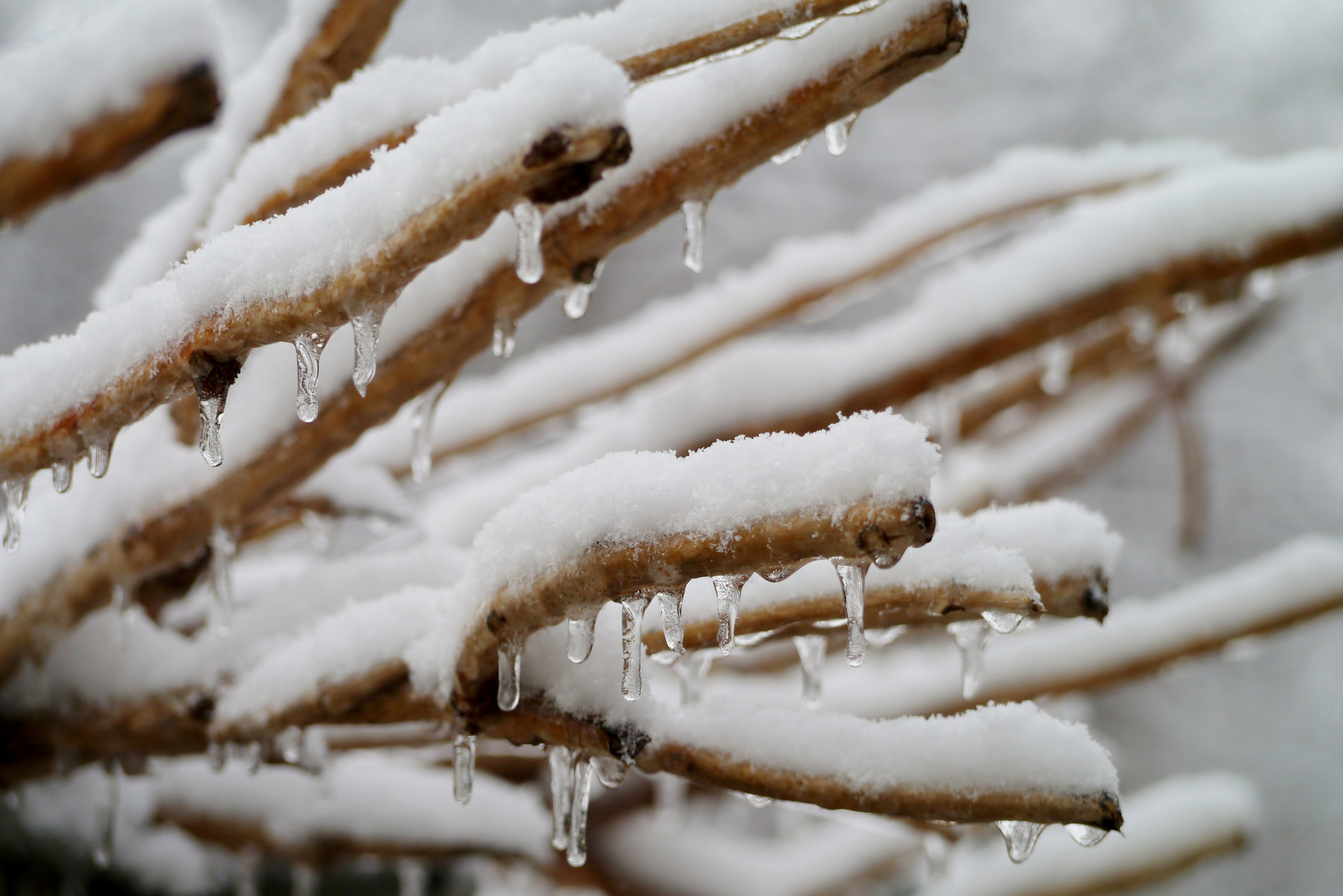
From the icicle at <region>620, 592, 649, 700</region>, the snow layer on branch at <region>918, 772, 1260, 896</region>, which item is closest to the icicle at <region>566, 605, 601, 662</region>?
the icicle at <region>620, 592, 649, 700</region>

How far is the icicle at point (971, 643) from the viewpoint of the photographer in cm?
34

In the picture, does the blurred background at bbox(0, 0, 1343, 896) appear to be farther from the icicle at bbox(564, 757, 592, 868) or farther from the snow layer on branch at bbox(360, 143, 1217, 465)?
the icicle at bbox(564, 757, 592, 868)

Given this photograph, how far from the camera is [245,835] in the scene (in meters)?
0.54

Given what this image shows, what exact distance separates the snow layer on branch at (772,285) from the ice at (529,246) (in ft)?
1.06

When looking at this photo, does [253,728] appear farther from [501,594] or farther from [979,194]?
[979,194]

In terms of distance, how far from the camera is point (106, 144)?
400mm

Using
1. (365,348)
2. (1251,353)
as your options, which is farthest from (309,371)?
(1251,353)

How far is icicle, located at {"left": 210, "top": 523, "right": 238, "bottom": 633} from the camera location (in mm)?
430

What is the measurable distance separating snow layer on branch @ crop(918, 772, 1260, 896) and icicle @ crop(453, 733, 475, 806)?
46 cm

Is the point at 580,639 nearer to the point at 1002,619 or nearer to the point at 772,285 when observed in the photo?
the point at 1002,619

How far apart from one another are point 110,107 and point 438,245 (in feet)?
0.84

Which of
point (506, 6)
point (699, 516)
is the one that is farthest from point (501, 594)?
point (506, 6)

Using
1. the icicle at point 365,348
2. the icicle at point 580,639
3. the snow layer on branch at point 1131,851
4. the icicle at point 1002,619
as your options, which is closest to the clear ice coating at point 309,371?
the icicle at point 365,348

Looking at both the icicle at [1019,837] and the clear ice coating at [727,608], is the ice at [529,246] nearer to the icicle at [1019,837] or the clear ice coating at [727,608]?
the clear ice coating at [727,608]
